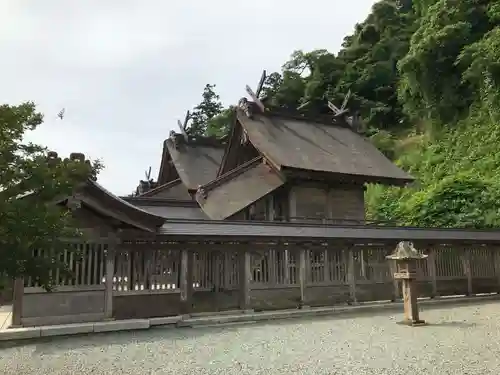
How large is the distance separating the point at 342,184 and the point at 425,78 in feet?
57.5

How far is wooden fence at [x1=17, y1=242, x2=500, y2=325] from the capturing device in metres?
10.3

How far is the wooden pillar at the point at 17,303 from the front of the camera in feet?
31.3

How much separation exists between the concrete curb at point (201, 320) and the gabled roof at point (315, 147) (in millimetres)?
5536

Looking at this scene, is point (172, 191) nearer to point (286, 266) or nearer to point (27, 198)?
point (286, 266)

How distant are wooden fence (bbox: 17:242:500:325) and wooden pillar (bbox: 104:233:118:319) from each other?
0.02 meters

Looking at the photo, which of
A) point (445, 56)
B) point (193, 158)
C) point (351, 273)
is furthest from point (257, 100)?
point (445, 56)

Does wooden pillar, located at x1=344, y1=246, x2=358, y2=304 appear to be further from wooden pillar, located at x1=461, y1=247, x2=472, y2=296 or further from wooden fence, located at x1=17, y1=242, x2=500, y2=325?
wooden pillar, located at x1=461, y1=247, x2=472, y2=296

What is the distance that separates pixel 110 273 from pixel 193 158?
16296 millimetres

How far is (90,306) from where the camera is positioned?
10.4 metres

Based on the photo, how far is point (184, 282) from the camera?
11531mm

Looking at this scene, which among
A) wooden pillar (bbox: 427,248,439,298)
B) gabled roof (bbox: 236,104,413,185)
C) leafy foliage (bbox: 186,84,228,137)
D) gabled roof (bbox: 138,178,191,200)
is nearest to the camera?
wooden pillar (bbox: 427,248,439,298)

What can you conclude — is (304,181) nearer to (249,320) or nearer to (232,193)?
(232,193)

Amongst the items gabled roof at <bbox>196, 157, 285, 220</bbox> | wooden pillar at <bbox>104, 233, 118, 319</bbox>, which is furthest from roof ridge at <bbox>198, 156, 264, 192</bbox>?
wooden pillar at <bbox>104, 233, 118, 319</bbox>

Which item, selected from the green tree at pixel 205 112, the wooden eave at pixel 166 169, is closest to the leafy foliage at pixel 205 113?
the green tree at pixel 205 112
